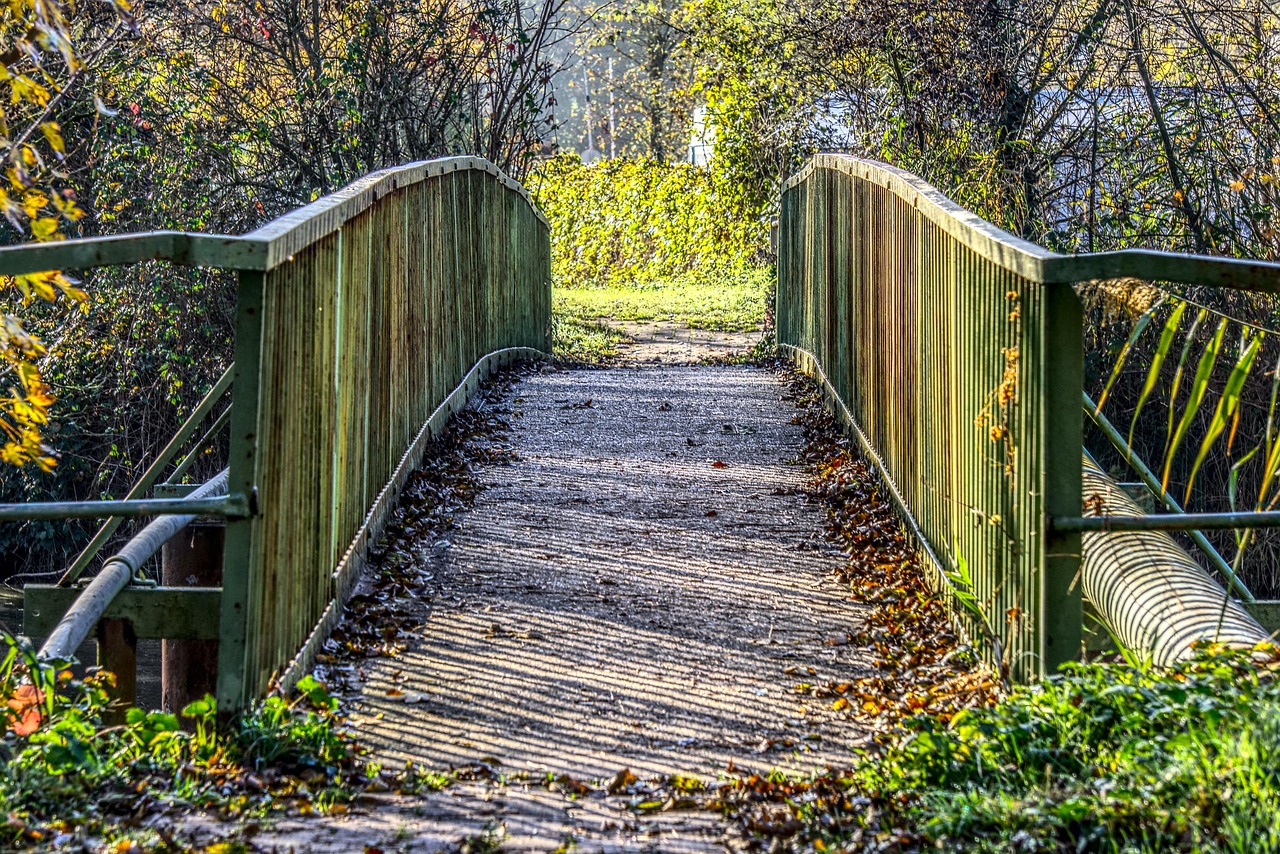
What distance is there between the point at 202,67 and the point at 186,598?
8.54 metres

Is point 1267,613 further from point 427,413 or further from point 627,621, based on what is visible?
point 427,413

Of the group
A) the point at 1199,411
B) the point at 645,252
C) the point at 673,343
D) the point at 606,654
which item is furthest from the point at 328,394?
the point at 645,252

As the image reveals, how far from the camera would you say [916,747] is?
3.76m

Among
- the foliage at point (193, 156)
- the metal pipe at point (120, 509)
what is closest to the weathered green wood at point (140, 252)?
the metal pipe at point (120, 509)

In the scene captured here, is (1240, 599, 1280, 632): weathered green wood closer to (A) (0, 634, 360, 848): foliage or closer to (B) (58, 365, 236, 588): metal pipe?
(A) (0, 634, 360, 848): foliage

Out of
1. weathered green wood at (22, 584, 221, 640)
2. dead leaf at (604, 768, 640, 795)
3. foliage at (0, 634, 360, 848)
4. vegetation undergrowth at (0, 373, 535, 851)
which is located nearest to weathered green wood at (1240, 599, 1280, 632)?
dead leaf at (604, 768, 640, 795)

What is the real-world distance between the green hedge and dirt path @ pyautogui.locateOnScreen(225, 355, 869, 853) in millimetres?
17258

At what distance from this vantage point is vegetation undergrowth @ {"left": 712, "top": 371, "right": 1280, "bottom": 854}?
294 centimetres

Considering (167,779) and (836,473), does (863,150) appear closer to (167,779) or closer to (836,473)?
(836,473)

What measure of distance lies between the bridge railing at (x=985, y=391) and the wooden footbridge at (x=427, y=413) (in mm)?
12

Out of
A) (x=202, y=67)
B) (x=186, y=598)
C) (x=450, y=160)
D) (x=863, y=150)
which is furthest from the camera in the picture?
(x=202, y=67)

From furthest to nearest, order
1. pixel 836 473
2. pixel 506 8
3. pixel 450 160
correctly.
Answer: pixel 506 8 < pixel 450 160 < pixel 836 473

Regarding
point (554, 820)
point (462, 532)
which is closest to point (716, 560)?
point (462, 532)

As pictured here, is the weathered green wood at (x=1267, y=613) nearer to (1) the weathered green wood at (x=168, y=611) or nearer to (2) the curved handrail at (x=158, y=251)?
(2) the curved handrail at (x=158, y=251)
